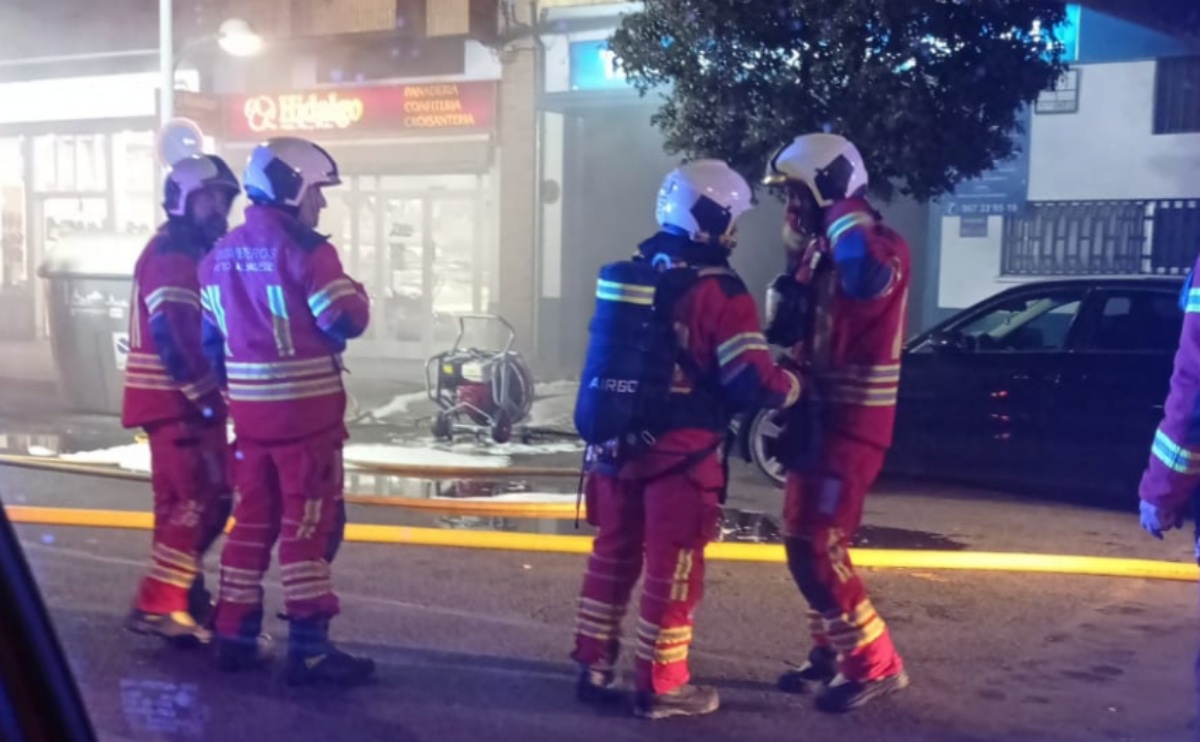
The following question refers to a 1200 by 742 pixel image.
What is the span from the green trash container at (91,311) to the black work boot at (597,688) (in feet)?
27.6

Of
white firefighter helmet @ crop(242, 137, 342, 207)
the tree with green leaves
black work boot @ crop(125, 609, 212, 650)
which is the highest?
→ the tree with green leaves

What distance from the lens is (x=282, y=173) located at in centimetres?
511

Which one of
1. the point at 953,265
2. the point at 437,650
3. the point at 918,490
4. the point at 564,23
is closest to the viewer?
the point at 437,650

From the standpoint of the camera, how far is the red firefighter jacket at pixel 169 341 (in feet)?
17.9

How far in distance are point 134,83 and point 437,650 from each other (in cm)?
1647

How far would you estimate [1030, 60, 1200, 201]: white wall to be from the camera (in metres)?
13.1

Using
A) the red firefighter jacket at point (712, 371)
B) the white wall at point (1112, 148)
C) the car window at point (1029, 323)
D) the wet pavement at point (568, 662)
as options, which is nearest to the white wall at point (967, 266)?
the white wall at point (1112, 148)

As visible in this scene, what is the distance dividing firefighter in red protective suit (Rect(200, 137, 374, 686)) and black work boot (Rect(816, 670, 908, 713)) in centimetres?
174

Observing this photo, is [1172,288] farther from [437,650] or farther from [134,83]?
[134,83]

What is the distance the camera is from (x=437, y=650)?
568 cm

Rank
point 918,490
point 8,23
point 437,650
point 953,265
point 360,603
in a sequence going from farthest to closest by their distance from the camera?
point 8,23 < point 953,265 < point 918,490 < point 360,603 < point 437,650

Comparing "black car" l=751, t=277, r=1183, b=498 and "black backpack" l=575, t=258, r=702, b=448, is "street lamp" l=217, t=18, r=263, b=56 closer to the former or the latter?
"black car" l=751, t=277, r=1183, b=498

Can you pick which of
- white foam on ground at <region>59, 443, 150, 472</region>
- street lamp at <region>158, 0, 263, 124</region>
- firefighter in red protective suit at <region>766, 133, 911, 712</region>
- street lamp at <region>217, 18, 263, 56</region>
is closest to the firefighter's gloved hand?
firefighter in red protective suit at <region>766, 133, 911, 712</region>

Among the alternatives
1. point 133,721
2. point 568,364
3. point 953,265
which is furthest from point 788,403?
point 568,364
